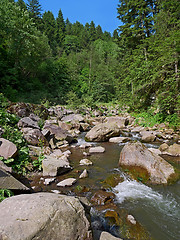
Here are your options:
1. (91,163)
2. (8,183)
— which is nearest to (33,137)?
(91,163)

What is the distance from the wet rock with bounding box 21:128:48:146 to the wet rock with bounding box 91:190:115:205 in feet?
12.2

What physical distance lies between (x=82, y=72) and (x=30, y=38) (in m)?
16.9

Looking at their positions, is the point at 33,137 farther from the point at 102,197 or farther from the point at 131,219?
the point at 131,219

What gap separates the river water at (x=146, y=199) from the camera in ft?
9.17

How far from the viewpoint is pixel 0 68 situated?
16.6 meters

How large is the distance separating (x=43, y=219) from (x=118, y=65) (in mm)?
25277

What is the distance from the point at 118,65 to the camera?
78.6 feet

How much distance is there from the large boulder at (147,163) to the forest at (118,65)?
4.75 metres

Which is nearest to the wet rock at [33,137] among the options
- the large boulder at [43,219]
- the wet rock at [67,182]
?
the wet rock at [67,182]

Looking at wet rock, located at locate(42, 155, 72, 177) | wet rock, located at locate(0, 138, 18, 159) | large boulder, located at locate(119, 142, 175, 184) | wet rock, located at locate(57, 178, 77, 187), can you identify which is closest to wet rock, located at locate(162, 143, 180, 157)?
large boulder, located at locate(119, 142, 175, 184)

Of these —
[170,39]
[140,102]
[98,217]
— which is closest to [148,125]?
[140,102]

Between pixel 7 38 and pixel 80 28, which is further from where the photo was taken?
pixel 80 28

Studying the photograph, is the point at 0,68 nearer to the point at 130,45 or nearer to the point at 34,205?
the point at 130,45

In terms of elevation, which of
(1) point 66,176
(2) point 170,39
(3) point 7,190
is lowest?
(1) point 66,176
